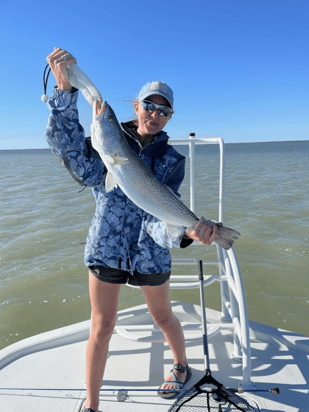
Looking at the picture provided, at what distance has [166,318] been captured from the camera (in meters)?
2.68

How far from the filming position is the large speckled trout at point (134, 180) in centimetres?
211

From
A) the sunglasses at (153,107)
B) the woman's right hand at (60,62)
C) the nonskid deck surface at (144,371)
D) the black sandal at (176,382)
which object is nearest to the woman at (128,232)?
the sunglasses at (153,107)

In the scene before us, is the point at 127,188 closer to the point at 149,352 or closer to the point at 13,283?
the point at 149,352

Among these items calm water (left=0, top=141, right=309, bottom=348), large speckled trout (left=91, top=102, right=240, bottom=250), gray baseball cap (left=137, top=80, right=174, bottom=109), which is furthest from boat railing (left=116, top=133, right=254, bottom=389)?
calm water (left=0, top=141, right=309, bottom=348)

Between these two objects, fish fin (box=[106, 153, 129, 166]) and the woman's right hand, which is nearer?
the woman's right hand

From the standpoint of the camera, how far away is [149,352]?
11.3 ft

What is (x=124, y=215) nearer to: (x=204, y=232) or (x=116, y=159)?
(x=116, y=159)

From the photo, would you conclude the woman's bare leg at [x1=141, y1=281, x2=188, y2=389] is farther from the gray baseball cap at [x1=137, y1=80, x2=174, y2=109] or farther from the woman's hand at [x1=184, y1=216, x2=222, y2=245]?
the gray baseball cap at [x1=137, y1=80, x2=174, y2=109]

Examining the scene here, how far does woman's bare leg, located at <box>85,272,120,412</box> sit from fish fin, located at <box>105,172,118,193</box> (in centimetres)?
70

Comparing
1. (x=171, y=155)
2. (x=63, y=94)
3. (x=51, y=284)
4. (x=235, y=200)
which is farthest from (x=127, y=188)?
(x=235, y=200)

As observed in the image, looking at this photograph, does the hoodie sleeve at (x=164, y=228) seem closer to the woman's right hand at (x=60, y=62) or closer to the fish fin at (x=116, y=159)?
Answer: the fish fin at (x=116, y=159)

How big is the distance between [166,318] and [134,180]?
1273 millimetres

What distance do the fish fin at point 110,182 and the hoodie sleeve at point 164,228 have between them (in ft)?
1.40

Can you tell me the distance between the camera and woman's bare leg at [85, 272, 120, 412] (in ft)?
7.70
